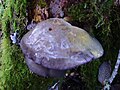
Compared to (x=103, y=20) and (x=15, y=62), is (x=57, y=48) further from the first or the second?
(x=15, y=62)

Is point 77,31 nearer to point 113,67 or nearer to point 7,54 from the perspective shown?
point 113,67

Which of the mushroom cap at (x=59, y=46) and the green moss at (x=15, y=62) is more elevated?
the mushroom cap at (x=59, y=46)

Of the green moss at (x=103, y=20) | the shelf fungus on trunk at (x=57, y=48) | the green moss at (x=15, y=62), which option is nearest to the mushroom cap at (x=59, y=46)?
the shelf fungus on trunk at (x=57, y=48)

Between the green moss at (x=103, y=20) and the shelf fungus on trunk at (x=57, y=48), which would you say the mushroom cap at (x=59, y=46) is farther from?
the green moss at (x=103, y=20)

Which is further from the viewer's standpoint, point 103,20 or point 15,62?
point 15,62

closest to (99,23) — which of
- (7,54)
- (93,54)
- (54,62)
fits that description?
(93,54)

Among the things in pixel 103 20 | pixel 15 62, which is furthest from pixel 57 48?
pixel 15 62

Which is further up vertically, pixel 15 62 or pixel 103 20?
pixel 103 20

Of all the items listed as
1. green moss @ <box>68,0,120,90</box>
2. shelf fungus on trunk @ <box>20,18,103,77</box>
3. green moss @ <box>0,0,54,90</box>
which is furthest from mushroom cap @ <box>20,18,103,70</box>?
green moss @ <box>0,0,54,90</box>
